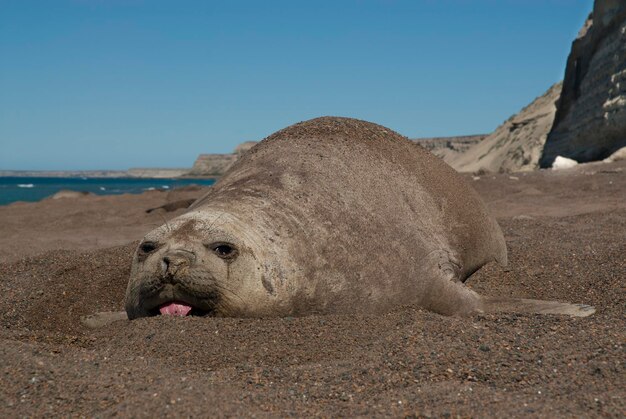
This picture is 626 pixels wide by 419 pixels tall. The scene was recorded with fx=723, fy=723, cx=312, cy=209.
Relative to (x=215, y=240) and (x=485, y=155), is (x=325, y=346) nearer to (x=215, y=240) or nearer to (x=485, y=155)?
(x=215, y=240)

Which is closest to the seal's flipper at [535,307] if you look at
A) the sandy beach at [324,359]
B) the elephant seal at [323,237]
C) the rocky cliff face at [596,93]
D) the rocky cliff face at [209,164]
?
the elephant seal at [323,237]

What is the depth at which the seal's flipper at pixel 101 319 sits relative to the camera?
175 inches

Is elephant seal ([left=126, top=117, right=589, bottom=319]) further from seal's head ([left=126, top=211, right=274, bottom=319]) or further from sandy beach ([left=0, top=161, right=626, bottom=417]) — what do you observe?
sandy beach ([left=0, top=161, right=626, bottom=417])

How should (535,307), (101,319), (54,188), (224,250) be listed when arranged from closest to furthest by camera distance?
(224,250) → (535,307) → (101,319) → (54,188)

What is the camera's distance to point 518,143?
26.8 meters

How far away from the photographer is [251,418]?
2486mm

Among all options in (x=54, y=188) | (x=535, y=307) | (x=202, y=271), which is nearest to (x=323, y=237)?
(x=202, y=271)

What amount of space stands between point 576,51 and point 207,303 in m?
19.1

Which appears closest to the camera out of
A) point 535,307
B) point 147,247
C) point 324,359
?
point 324,359

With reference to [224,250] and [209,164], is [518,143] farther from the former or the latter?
[209,164]

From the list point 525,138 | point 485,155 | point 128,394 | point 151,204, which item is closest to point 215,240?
point 128,394

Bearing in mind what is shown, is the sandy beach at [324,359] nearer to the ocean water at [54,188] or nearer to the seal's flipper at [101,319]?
the seal's flipper at [101,319]

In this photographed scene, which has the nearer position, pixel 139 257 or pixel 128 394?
pixel 128 394

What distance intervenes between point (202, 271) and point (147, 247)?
0.46 meters
